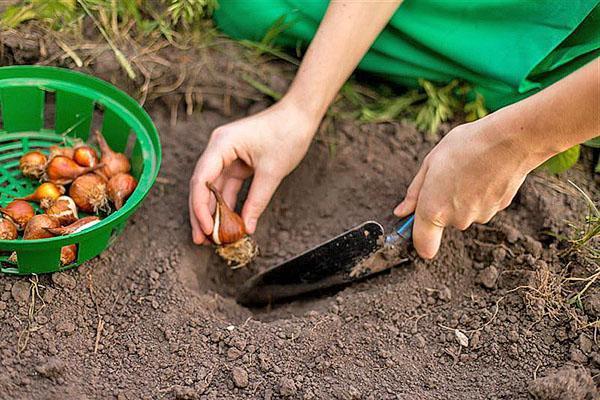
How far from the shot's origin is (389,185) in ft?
6.30

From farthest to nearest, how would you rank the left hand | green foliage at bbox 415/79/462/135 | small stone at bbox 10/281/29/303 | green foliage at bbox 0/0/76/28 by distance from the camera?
green foliage at bbox 415/79/462/135
green foliage at bbox 0/0/76/28
small stone at bbox 10/281/29/303
the left hand

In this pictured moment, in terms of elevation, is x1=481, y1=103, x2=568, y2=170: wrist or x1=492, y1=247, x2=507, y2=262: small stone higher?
x1=481, y1=103, x2=568, y2=170: wrist

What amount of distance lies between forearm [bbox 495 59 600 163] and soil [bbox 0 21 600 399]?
16.3 inches

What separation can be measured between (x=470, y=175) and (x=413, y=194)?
0.19 meters

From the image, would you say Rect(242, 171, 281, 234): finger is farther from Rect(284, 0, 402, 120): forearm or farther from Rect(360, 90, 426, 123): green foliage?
Rect(360, 90, 426, 123): green foliage

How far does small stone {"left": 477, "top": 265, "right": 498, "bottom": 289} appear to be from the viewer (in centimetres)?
167

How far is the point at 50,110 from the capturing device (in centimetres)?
195

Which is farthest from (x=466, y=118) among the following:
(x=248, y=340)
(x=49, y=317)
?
(x=49, y=317)

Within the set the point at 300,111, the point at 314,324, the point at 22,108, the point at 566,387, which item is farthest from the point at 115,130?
the point at 566,387

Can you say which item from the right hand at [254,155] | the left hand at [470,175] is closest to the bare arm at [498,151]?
the left hand at [470,175]

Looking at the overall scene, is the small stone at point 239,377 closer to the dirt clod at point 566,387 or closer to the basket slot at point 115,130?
the dirt clod at point 566,387

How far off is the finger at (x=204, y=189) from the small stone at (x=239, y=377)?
342 mm

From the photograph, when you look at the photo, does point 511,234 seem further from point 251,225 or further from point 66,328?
point 66,328

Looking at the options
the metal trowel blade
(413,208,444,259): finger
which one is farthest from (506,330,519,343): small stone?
the metal trowel blade
